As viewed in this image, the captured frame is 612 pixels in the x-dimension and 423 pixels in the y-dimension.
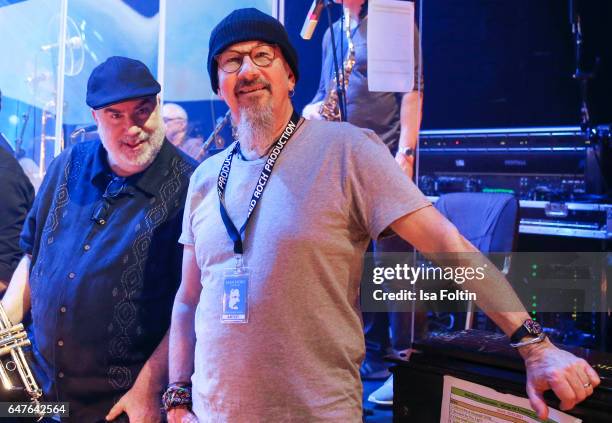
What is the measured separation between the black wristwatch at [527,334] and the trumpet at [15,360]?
155cm

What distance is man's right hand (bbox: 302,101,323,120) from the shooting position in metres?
2.90

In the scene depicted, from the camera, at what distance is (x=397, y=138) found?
2.84 m

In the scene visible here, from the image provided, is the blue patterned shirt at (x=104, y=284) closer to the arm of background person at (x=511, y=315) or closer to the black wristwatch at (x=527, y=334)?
the arm of background person at (x=511, y=315)

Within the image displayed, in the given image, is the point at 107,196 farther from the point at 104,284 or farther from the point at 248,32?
the point at 248,32

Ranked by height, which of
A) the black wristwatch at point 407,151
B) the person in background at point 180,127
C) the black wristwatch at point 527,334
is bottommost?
the black wristwatch at point 527,334

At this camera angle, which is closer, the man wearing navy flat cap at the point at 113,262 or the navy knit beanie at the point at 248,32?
the navy knit beanie at the point at 248,32

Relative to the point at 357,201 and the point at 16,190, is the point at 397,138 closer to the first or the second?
the point at 357,201

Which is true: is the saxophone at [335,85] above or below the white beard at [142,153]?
above

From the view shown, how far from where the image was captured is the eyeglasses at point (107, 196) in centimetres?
205

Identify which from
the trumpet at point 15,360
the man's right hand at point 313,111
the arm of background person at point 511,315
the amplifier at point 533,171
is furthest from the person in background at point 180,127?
the amplifier at point 533,171

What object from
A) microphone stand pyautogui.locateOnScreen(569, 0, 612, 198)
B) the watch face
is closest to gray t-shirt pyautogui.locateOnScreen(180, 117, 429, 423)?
the watch face

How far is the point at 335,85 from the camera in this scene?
2.82 metres

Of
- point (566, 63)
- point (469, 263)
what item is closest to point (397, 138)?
point (469, 263)

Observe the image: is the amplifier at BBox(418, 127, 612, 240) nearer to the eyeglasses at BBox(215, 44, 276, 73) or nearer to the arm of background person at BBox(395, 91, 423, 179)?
the arm of background person at BBox(395, 91, 423, 179)
